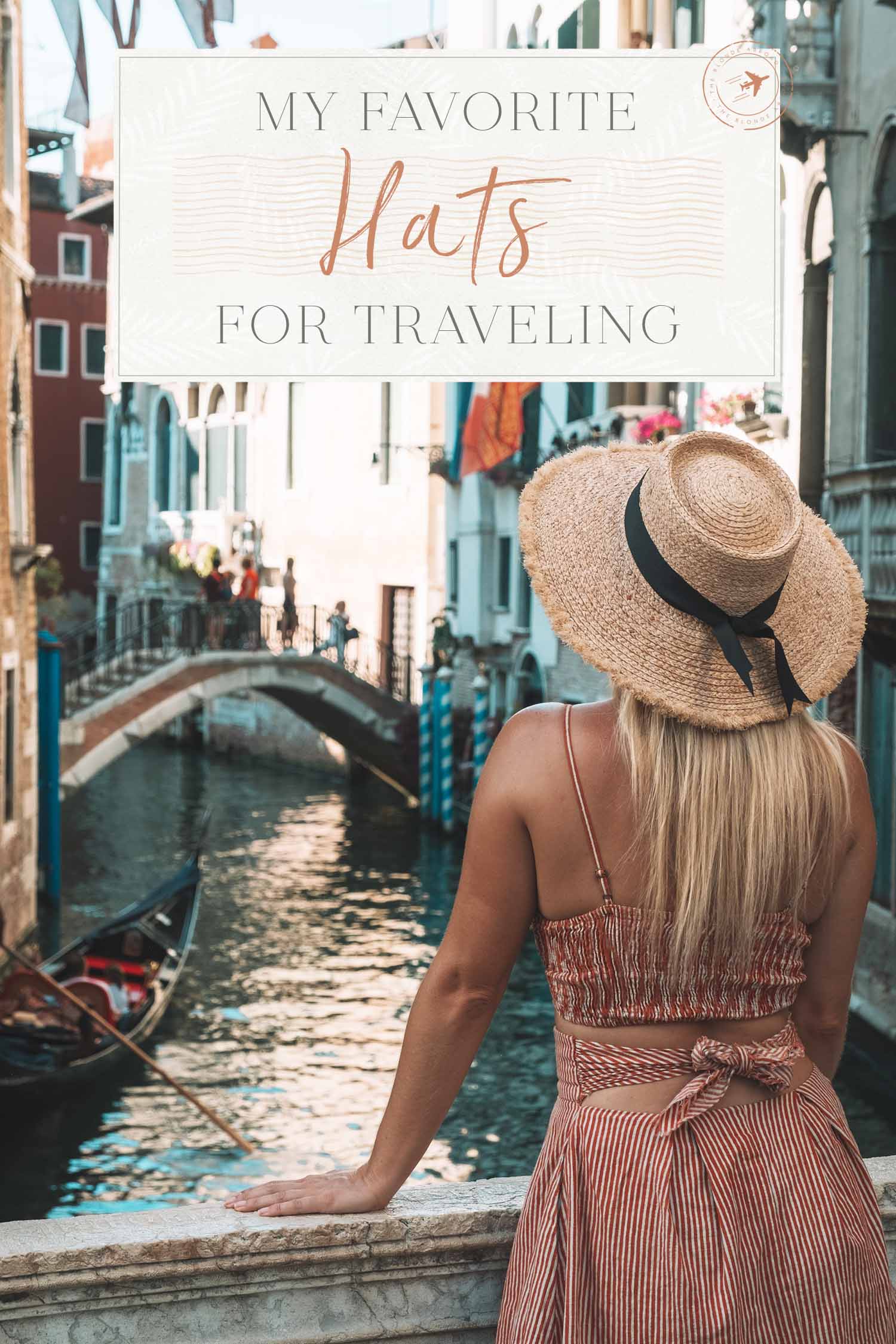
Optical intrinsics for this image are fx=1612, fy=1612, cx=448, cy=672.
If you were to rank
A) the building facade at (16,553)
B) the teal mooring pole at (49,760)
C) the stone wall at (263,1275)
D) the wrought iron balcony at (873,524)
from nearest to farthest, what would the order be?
the stone wall at (263,1275) → the wrought iron balcony at (873,524) → the building facade at (16,553) → the teal mooring pole at (49,760)

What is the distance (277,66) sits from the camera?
→ 1.85 metres

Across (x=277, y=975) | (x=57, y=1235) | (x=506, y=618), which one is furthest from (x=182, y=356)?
(x=506, y=618)

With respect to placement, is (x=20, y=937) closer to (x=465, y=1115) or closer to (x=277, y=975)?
(x=277, y=975)

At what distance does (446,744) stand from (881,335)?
27.3 ft

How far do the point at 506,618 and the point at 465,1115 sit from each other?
8.75 meters

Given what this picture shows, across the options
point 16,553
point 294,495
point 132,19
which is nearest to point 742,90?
point 132,19

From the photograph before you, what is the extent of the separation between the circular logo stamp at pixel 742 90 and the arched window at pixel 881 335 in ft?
21.2

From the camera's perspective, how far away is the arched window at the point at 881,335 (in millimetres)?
7980

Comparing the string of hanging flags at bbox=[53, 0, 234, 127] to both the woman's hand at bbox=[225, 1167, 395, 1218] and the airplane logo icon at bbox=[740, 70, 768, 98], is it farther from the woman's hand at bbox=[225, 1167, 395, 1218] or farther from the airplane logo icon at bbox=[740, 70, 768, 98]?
the woman's hand at bbox=[225, 1167, 395, 1218]

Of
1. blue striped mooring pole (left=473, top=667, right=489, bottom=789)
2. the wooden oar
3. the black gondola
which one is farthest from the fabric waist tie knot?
blue striped mooring pole (left=473, top=667, right=489, bottom=789)

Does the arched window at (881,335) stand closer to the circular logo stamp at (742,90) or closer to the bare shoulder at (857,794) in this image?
the circular logo stamp at (742,90)

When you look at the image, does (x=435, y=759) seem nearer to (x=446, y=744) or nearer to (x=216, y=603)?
(x=446, y=744)

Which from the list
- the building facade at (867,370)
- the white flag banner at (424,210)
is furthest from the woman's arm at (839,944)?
the building facade at (867,370)

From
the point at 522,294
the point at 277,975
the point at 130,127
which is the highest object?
the point at 130,127
